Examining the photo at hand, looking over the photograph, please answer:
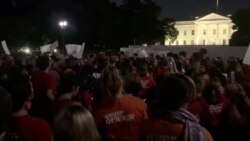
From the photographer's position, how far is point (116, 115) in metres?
5.51

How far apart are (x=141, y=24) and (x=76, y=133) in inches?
3354

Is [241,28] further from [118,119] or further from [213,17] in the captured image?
[118,119]

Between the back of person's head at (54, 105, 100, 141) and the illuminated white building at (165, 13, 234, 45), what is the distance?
12846 centimetres

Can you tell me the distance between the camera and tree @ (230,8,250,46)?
99081 mm

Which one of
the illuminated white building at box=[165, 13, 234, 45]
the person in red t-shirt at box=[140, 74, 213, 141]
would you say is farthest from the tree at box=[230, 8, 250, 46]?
the person in red t-shirt at box=[140, 74, 213, 141]

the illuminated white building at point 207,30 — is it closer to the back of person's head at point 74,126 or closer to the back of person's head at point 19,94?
the back of person's head at point 19,94

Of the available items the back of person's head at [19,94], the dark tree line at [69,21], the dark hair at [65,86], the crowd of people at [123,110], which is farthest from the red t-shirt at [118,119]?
the dark tree line at [69,21]

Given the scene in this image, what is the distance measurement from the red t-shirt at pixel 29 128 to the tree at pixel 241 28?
95.0m

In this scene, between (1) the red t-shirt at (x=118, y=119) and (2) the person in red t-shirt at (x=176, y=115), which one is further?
(1) the red t-shirt at (x=118, y=119)

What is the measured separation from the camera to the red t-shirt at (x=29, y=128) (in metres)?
4.55

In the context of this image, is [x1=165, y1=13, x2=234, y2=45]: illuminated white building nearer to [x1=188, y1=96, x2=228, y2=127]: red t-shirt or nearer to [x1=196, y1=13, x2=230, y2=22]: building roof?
[x1=196, y1=13, x2=230, y2=22]: building roof

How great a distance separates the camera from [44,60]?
28.0 feet

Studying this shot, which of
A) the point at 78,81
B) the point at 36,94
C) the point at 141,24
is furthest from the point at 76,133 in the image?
the point at 141,24

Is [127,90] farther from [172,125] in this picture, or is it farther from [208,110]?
[172,125]
